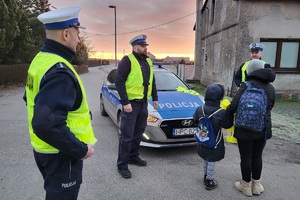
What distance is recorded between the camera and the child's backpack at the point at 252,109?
302cm

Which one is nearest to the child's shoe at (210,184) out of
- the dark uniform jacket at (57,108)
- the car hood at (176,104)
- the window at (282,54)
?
the car hood at (176,104)

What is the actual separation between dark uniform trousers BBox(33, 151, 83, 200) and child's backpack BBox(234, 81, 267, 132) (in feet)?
6.77

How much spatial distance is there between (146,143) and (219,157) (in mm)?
1482

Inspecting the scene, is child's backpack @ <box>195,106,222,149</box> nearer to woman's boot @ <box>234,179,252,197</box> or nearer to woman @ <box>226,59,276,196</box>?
woman @ <box>226,59,276,196</box>

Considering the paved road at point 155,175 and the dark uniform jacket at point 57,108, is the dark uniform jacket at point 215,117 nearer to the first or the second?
the paved road at point 155,175

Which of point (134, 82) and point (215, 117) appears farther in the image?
point (134, 82)

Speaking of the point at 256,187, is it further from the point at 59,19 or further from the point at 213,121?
the point at 59,19

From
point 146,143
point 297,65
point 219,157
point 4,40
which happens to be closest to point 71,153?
point 219,157

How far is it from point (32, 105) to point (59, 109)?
0.94 ft

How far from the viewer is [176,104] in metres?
4.85

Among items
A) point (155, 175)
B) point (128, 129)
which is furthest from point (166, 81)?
point (155, 175)

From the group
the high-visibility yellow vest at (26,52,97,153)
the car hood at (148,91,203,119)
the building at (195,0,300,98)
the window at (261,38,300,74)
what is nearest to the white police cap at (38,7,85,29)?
the high-visibility yellow vest at (26,52,97,153)

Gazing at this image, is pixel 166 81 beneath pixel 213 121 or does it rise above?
above

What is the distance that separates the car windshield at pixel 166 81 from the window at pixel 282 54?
6.66 m
